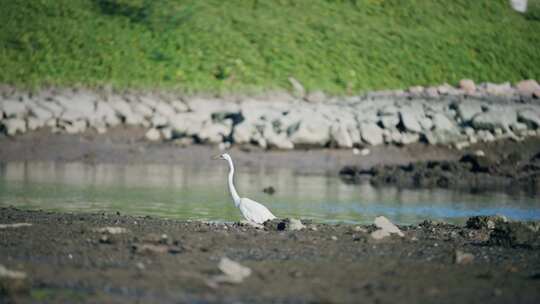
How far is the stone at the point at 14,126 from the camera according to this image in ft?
105

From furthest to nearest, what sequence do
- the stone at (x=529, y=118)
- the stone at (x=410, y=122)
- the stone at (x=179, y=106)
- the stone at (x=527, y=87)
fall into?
the stone at (x=527, y=87) → the stone at (x=529, y=118) → the stone at (x=179, y=106) → the stone at (x=410, y=122)

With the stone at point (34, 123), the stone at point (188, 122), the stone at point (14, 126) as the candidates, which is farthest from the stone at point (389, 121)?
the stone at point (14, 126)

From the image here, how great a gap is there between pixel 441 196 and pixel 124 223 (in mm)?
10991

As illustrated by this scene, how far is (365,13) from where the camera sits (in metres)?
44.7

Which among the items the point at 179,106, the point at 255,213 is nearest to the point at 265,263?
the point at 255,213

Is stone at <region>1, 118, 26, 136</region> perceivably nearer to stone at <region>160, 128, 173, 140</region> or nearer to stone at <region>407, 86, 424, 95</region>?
stone at <region>160, 128, 173, 140</region>

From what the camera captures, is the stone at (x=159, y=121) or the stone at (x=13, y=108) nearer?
the stone at (x=13, y=108)

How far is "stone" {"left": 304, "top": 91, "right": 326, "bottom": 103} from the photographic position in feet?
119

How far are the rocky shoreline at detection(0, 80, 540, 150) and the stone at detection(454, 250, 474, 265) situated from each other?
18.7 metres

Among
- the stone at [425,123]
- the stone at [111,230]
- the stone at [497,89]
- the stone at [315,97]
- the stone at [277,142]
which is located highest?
the stone at [497,89]

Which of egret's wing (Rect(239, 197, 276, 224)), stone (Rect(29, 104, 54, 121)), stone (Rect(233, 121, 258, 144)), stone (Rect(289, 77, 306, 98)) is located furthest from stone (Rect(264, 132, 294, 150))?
egret's wing (Rect(239, 197, 276, 224))

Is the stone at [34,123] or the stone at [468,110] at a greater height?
the stone at [468,110]

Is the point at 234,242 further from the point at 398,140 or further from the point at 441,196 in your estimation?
the point at 398,140

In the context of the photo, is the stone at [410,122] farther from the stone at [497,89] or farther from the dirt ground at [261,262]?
the dirt ground at [261,262]
